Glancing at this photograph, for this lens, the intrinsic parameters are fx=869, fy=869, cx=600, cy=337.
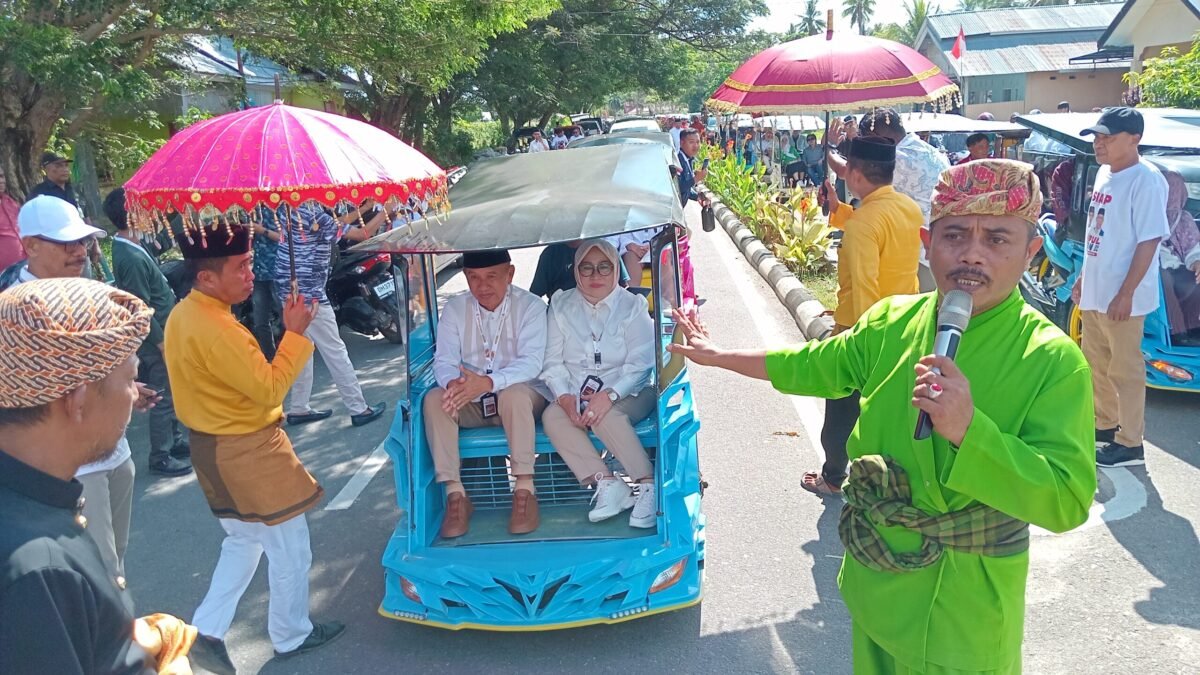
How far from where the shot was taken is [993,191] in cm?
199

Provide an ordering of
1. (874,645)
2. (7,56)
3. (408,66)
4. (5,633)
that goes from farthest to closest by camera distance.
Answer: (408,66)
(7,56)
(874,645)
(5,633)

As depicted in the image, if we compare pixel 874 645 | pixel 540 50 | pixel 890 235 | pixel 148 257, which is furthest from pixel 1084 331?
pixel 540 50

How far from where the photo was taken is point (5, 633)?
53.2 inches

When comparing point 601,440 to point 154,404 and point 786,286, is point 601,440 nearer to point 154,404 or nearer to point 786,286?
point 154,404

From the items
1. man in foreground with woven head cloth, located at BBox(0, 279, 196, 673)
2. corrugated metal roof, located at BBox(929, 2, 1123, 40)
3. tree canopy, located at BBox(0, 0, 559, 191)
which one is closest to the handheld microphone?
man in foreground with woven head cloth, located at BBox(0, 279, 196, 673)

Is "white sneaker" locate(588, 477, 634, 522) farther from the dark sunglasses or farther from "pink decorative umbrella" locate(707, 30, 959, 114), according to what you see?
"pink decorative umbrella" locate(707, 30, 959, 114)

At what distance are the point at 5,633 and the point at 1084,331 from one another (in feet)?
18.5

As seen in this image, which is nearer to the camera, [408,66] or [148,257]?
[148,257]

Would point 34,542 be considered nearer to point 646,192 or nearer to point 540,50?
point 646,192

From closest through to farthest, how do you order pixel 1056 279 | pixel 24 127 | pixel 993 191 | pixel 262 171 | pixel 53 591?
pixel 53 591
pixel 993 191
pixel 262 171
pixel 1056 279
pixel 24 127

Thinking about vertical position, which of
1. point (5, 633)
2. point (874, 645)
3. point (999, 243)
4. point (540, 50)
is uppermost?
point (540, 50)

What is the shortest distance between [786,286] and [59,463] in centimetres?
902

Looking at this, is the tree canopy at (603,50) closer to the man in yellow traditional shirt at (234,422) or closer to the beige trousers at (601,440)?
the beige trousers at (601,440)

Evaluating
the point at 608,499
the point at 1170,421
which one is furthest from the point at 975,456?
the point at 1170,421
